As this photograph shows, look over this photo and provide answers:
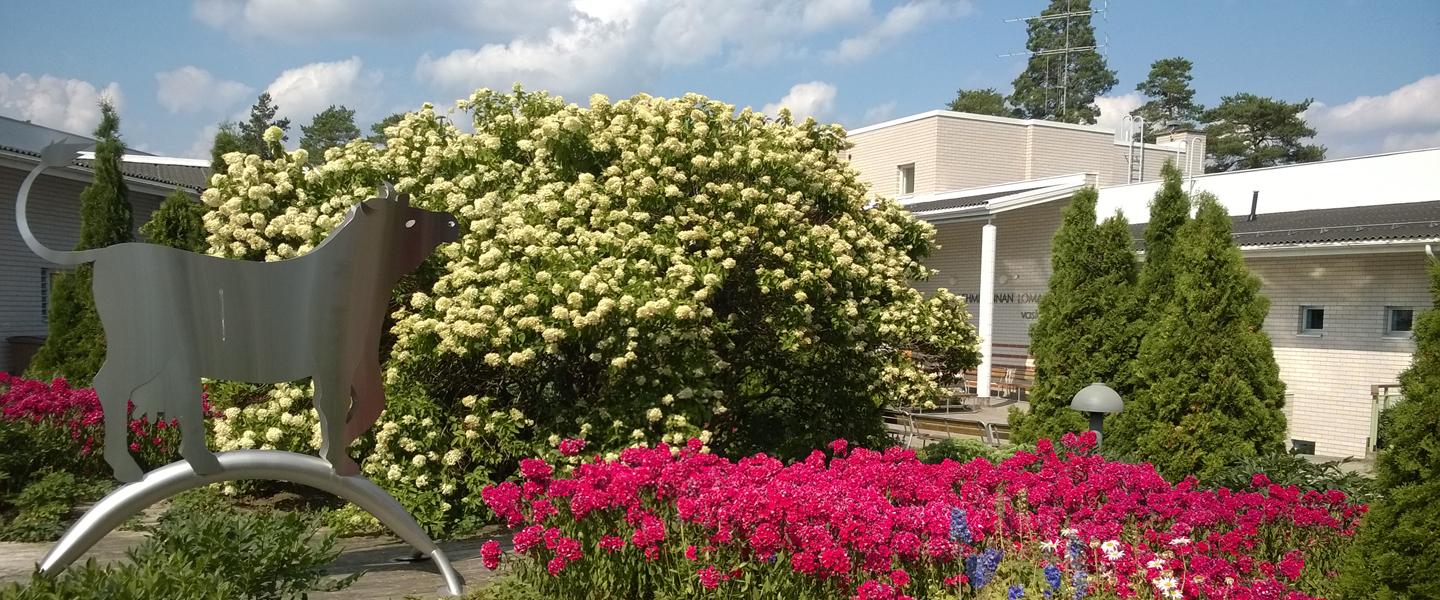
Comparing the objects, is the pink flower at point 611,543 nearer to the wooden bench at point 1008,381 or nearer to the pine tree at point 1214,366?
the pine tree at point 1214,366

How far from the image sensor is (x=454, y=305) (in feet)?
23.8

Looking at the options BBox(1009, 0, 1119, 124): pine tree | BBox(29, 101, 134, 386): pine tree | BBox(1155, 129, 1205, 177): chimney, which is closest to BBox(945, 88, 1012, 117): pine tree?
BBox(1009, 0, 1119, 124): pine tree

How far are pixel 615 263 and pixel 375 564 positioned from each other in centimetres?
259

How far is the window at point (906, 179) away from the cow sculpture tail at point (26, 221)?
23.7 m

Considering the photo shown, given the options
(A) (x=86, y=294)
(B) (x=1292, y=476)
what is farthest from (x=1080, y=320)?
(A) (x=86, y=294)

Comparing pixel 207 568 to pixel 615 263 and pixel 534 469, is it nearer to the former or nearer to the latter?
pixel 534 469

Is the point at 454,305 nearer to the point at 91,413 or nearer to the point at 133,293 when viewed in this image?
the point at 133,293

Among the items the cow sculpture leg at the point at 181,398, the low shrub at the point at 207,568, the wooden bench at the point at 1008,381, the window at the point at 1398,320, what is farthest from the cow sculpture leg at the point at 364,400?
the wooden bench at the point at 1008,381

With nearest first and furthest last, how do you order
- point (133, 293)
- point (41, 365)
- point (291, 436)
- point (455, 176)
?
point (133, 293)
point (291, 436)
point (455, 176)
point (41, 365)

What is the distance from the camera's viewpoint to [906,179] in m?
27.7

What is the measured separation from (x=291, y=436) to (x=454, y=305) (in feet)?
6.58

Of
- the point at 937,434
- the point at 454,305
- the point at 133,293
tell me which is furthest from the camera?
the point at 937,434

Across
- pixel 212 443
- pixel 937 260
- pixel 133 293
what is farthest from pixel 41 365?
pixel 937 260

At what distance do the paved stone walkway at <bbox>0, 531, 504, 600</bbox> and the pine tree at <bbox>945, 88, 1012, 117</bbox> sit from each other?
63985mm
